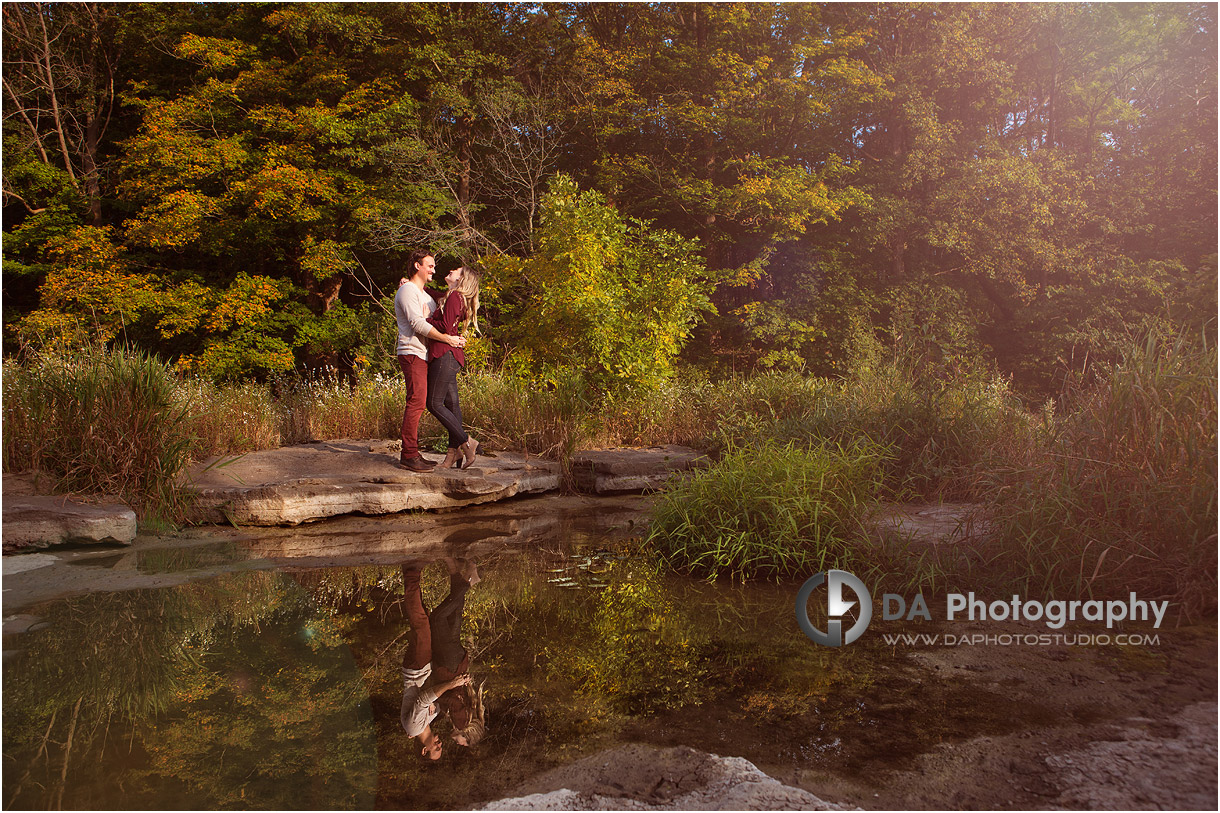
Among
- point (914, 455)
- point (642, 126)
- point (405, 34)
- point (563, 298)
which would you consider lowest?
point (914, 455)

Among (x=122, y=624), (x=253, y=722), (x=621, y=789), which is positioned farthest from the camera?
(x=122, y=624)

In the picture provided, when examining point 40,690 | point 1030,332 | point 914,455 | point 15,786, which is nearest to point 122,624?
point 40,690

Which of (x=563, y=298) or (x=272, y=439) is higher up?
(x=563, y=298)

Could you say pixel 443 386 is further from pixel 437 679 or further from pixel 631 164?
pixel 631 164

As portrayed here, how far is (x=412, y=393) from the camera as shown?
6.62m

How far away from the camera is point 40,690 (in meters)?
2.69

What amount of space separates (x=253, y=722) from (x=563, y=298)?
7729 millimetres

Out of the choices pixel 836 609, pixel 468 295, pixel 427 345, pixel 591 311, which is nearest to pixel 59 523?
pixel 427 345

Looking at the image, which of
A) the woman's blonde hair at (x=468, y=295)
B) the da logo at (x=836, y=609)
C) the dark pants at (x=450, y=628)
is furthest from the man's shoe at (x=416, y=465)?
the da logo at (x=836, y=609)

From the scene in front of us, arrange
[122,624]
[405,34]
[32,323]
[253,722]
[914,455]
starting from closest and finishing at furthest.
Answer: [253,722] → [122,624] → [914,455] → [32,323] → [405,34]

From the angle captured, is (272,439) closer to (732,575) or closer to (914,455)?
(732,575)

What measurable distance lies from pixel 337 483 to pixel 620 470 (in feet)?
9.32

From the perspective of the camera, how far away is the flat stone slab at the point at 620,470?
7.52 metres

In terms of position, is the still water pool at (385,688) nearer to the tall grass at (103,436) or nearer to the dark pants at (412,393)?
the tall grass at (103,436)
